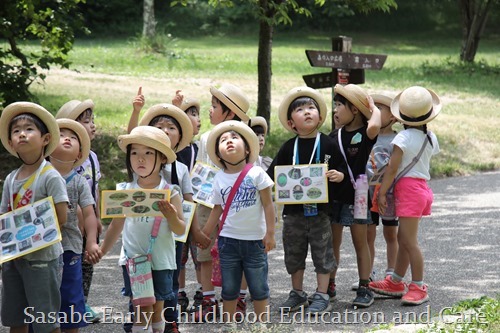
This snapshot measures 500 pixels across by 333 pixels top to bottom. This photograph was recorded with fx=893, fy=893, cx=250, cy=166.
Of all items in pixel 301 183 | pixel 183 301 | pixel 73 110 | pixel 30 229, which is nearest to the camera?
pixel 30 229

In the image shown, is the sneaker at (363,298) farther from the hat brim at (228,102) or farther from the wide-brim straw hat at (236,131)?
the hat brim at (228,102)

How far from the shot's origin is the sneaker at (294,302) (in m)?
6.88

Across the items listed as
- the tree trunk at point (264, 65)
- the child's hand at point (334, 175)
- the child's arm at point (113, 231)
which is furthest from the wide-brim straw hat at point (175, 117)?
the tree trunk at point (264, 65)

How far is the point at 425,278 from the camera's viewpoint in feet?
25.8

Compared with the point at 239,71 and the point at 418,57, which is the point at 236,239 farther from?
the point at 418,57

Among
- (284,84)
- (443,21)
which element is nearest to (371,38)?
(443,21)

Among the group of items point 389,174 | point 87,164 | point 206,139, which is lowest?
point 389,174

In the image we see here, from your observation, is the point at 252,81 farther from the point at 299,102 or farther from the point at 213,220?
the point at 213,220

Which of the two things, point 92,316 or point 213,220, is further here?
point 92,316

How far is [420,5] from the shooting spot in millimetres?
50781

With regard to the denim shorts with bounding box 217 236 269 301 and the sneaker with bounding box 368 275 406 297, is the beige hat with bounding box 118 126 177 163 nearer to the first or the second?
the denim shorts with bounding box 217 236 269 301

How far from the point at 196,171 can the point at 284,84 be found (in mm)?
17020

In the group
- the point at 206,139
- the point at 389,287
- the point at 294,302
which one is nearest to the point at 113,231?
the point at 206,139

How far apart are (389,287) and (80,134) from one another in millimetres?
2877
